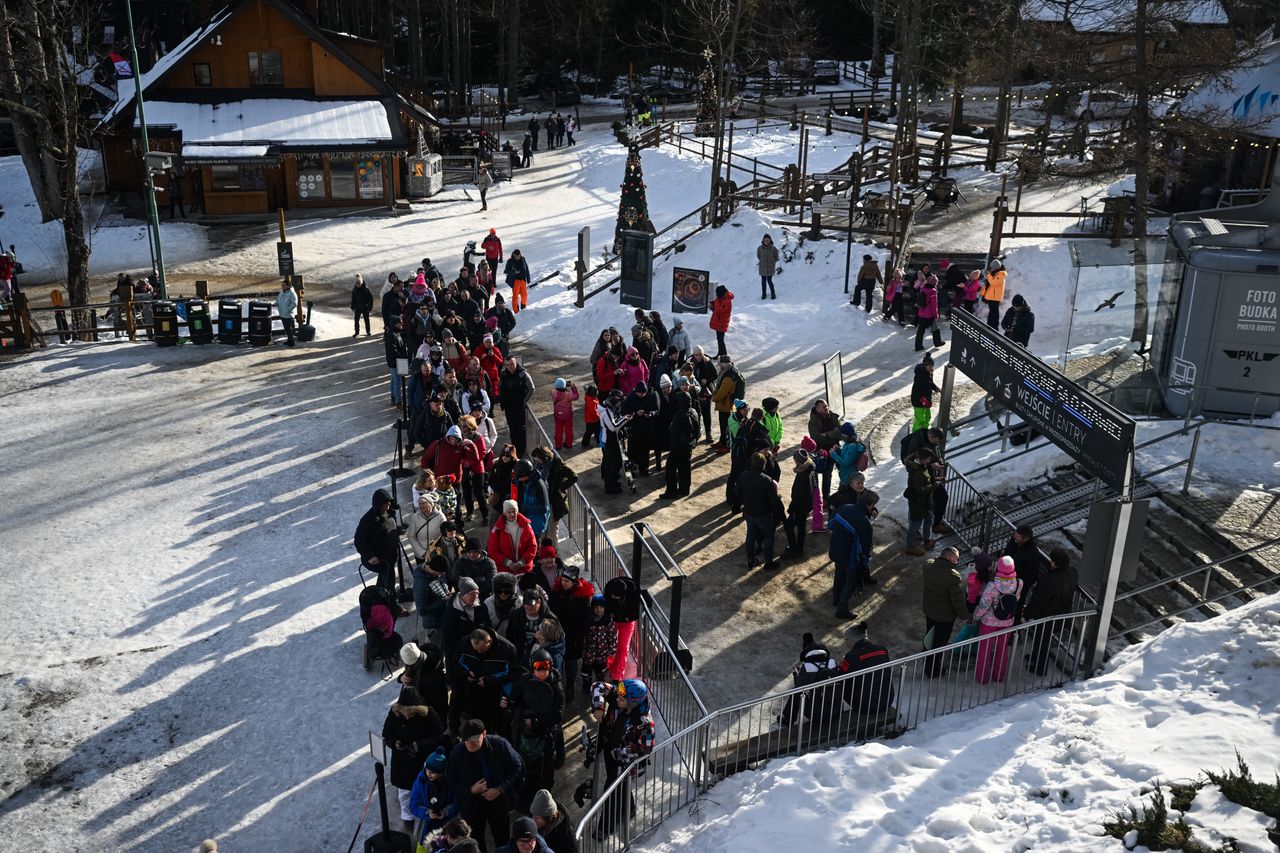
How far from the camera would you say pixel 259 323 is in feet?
73.7

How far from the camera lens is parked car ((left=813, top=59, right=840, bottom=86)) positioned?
57688 millimetres

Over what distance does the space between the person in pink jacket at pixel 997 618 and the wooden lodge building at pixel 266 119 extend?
29198mm

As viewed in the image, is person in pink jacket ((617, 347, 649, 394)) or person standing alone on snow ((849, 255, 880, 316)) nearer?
person in pink jacket ((617, 347, 649, 394))

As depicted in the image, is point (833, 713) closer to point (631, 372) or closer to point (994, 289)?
point (631, 372)

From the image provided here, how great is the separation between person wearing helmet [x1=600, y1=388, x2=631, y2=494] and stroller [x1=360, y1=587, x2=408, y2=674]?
14.7 ft

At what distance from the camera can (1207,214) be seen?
17844 mm

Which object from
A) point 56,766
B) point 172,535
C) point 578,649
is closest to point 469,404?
point 172,535

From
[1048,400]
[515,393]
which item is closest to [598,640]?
[1048,400]

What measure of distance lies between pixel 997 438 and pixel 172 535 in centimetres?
1103

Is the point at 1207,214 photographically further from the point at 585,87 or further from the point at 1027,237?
the point at 585,87

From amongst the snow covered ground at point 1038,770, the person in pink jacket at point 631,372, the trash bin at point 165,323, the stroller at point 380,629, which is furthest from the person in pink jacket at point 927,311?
the trash bin at point 165,323

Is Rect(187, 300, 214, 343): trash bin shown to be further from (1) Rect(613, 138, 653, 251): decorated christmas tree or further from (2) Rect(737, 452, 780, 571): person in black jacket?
(2) Rect(737, 452, 780, 571): person in black jacket

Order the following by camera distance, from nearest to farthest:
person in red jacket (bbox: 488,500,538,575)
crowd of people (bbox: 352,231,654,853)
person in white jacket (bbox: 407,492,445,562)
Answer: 1. crowd of people (bbox: 352,231,654,853)
2. person in red jacket (bbox: 488,500,538,575)
3. person in white jacket (bbox: 407,492,445,562)

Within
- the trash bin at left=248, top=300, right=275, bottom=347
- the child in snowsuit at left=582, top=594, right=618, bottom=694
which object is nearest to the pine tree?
the trash bin at left=248, top=300, right=275, bottom=347
